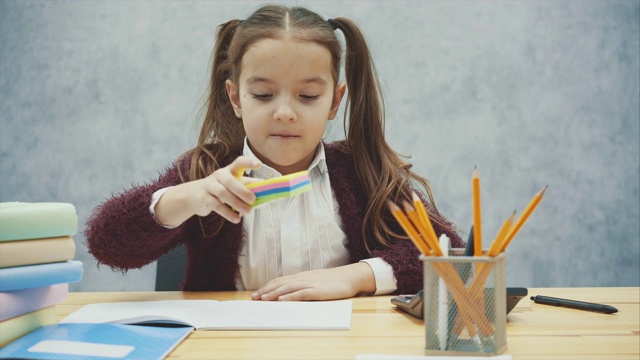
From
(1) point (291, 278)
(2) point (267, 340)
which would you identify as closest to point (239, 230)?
(1) point (291, 278)

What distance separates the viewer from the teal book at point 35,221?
842 millimetres

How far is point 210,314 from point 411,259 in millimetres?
430

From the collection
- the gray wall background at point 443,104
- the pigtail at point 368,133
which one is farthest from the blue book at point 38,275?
the gray wall background at point 443,104

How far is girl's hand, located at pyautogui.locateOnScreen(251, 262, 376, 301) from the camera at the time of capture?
111cm

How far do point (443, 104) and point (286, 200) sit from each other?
45.0 inches

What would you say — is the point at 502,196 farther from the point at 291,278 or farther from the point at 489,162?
the point at 291,278

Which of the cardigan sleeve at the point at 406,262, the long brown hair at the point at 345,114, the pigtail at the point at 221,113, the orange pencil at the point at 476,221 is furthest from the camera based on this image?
the pigtail at the point at 221,113

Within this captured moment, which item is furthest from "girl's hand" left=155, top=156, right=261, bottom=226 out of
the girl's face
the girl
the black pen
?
the black pen

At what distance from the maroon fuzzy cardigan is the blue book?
32cm

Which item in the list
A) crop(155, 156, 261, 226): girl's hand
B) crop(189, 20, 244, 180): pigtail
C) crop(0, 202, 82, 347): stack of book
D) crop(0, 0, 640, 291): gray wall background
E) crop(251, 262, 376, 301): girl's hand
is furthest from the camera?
crop(0, 0, 640, 291): gray wall background

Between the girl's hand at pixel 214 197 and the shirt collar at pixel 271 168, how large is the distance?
26 cm

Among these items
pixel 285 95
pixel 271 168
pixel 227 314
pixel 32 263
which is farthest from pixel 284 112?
pixel 32 263

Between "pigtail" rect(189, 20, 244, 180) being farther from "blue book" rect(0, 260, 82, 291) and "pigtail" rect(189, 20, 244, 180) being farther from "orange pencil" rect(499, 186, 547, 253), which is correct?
"orange pencil" rect(499, 186, 547, 253)

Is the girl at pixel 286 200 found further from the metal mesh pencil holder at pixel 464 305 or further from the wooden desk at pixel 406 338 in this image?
the metal mesh pencil holder at pixel 464 305
